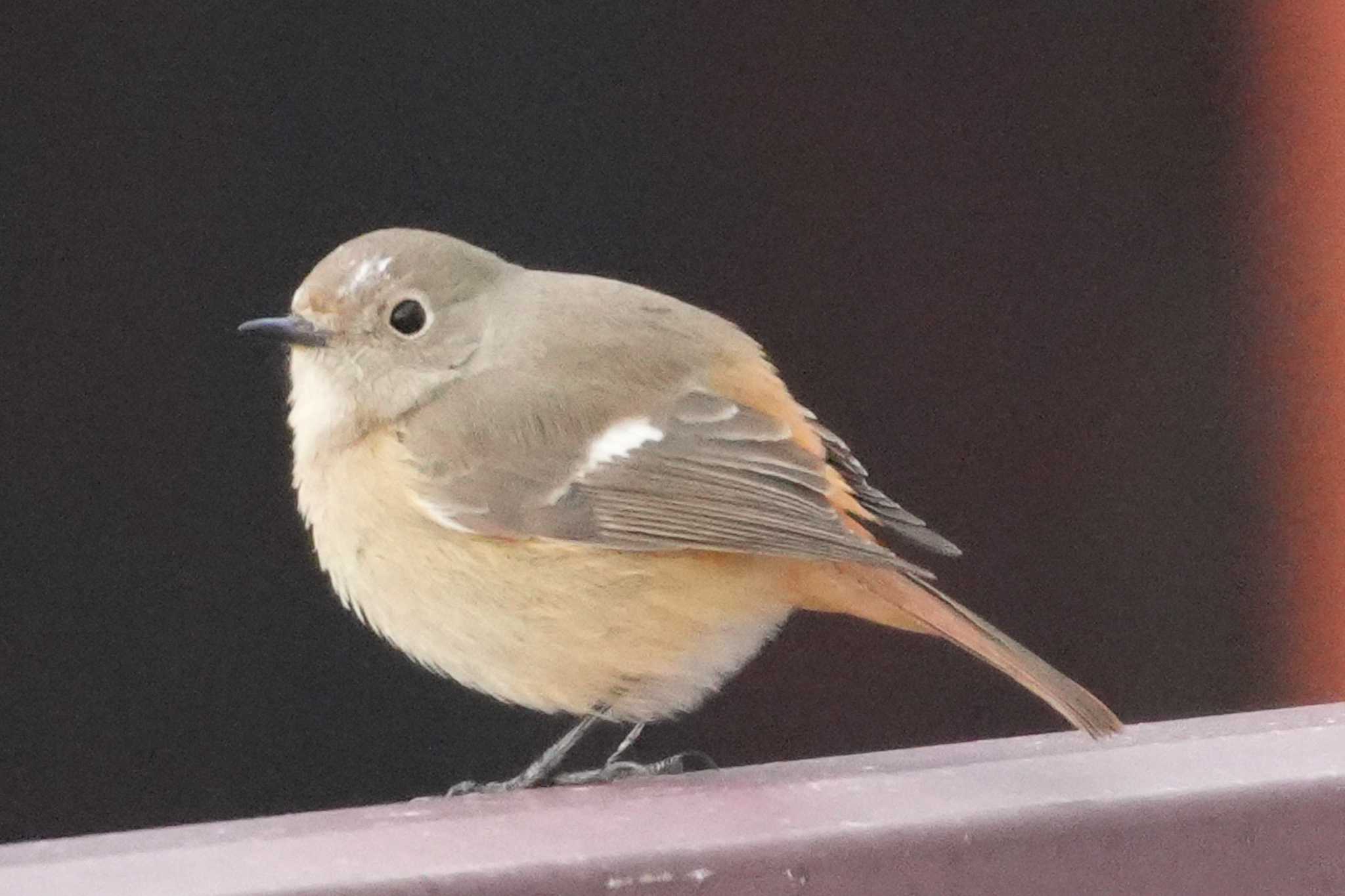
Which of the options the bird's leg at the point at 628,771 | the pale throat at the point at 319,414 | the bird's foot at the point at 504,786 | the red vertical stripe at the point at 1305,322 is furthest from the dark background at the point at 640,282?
the bird's leg at the point at 628,771

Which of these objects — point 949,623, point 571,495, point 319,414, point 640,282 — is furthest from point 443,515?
point 640,282

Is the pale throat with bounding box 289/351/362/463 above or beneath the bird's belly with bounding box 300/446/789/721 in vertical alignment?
above

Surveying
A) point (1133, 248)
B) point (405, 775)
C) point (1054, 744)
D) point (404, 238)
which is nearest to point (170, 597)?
point (405, 775)

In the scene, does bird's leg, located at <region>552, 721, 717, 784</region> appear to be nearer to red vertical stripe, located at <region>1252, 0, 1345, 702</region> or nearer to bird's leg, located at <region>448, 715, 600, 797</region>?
bird's leg, located at <region>448, 715, 600, 797</region>

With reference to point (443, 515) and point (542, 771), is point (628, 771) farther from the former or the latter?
point (443, 515)

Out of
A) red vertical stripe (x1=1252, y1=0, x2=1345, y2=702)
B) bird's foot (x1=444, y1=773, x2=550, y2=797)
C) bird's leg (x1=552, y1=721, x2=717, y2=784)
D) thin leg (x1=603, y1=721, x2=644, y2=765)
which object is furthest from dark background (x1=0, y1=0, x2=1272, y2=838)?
bird's leg (x1=552, y1=721, x2=717, y2=784)

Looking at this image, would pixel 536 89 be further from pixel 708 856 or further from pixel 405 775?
pixel 708 856
